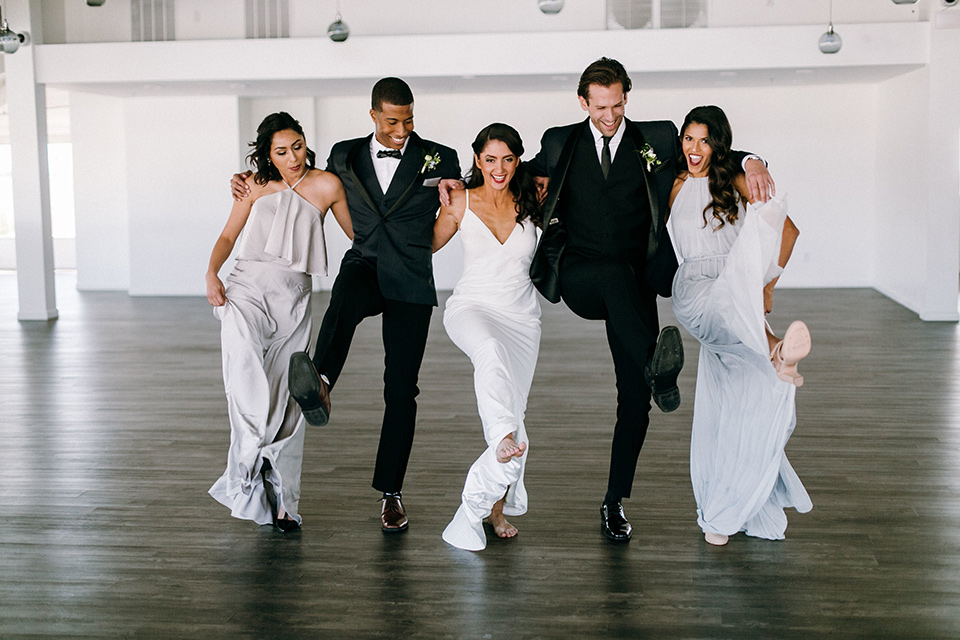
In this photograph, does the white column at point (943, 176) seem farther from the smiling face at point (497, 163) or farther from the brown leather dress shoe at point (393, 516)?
the brown leather dress shoe at point (393, 516)

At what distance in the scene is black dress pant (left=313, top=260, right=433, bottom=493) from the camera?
3721mm

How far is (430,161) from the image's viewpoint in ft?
12.7

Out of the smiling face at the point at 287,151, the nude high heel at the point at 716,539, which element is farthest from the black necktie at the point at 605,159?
the nude high heel at the point at 716,539

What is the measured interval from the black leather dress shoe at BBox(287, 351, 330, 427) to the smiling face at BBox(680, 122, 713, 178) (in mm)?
1627

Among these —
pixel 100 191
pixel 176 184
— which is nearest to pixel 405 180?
pixel 176 184

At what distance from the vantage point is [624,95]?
12.3 feet

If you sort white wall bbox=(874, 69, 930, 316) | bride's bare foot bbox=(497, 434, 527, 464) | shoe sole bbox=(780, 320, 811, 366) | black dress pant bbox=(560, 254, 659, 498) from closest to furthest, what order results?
shoe sole bbox=(780, 320, 811, 366), bride's bare foot bbox=(497, 434, 527, 464), black dress pant bbox=(560, 254, 659, 498), white wall bbox=(874, 69, 930, 316)

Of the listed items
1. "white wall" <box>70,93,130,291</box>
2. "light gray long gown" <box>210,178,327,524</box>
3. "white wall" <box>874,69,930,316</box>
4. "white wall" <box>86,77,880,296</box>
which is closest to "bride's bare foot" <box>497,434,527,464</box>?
"light gray long gown" <box>210,178,327,524</box>

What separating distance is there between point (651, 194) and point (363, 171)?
1.15m

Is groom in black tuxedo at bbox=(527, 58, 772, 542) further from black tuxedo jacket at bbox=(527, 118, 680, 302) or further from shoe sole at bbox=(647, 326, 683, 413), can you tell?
shoe sole at bbox=(647, 326, 683, 413)

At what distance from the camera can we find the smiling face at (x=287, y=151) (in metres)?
3.89

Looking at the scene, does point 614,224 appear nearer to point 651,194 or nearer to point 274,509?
point 651,194

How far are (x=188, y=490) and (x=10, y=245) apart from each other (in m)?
→ 15.2

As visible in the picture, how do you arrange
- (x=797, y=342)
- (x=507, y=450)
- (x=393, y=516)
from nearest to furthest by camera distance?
(x=797, y=342), (x=507, y=450), (x=393, y=516)
